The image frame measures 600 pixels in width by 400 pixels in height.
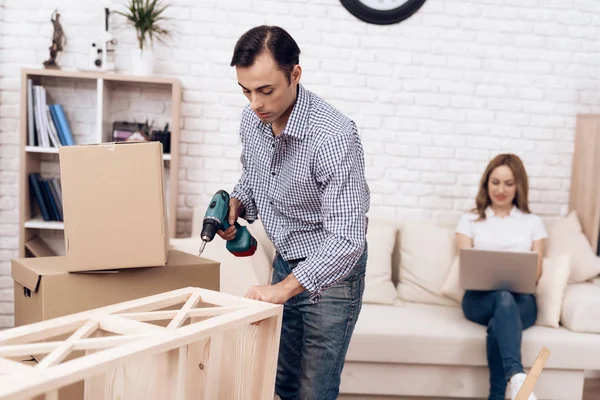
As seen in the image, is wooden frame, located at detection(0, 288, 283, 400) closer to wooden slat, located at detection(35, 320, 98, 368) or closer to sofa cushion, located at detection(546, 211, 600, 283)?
wooden slat, located at detection(35, 320, 98, 368)

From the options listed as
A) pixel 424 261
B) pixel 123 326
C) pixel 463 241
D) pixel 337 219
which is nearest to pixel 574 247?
pixel 463 241

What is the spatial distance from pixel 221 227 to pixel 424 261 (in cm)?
166

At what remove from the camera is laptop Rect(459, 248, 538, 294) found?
273cm

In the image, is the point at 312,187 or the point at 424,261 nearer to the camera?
the point at 312,187

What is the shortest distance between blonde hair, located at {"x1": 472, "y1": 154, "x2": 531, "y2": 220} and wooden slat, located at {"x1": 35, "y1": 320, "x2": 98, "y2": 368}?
2221mm

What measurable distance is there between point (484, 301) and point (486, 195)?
0.56m

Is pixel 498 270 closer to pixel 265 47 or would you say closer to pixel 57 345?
pixel 265 47

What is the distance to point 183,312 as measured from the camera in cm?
142

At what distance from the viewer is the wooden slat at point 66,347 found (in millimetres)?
1104

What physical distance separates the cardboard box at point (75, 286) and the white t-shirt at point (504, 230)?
170 centimetres

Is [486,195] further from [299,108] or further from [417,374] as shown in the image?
[299,108]

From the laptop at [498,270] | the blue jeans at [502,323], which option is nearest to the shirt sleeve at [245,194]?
the laptop at [498,270]

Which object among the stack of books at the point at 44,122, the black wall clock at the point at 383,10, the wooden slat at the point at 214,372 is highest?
the black wall clock at the point at 383,10

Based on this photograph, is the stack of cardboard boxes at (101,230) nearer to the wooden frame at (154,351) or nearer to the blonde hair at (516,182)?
the wooden frame at (154,351)
